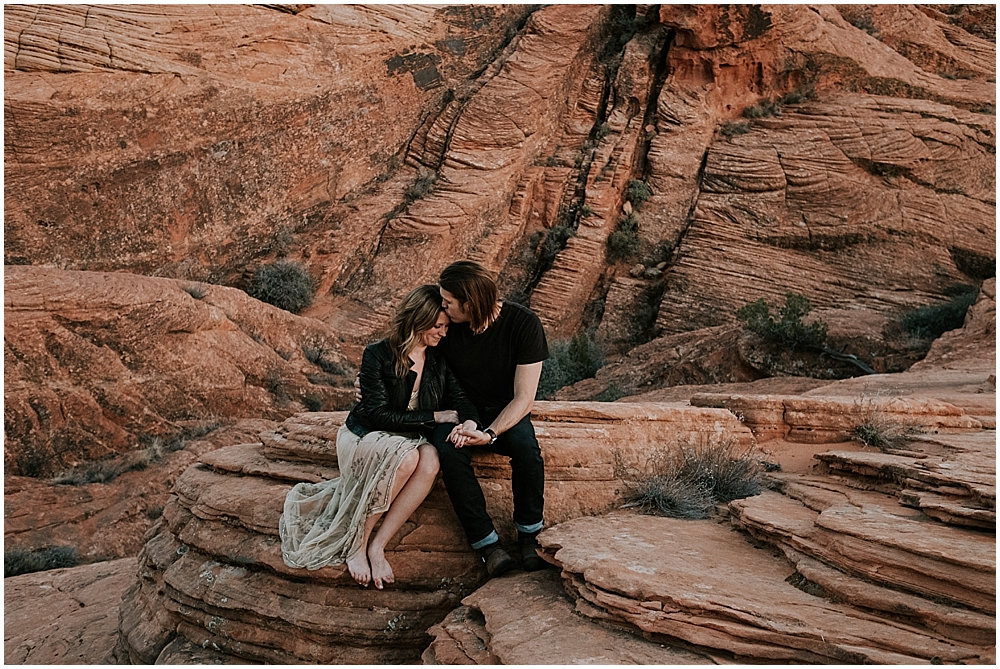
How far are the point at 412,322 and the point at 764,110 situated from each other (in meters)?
15.9

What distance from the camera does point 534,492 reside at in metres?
5.12

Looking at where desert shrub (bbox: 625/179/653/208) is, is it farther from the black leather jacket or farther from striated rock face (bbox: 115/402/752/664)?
the black leather jacket

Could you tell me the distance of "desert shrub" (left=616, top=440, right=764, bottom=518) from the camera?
Answer: 18.4 feet

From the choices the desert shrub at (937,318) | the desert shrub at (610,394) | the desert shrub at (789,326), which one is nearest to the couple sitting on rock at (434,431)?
the desert shrub at (610,394)

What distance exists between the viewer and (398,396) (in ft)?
17.1

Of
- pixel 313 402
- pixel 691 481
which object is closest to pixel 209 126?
pixel 313 402

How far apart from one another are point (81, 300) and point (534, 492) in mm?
9051

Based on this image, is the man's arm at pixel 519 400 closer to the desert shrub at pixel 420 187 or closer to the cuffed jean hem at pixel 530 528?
the cuffed jean hem at pixel 530 528

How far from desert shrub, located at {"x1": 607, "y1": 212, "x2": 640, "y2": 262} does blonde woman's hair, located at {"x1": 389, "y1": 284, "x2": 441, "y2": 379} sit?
523 inches

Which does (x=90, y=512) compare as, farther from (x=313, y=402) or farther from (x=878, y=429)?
(x=878, y=429)

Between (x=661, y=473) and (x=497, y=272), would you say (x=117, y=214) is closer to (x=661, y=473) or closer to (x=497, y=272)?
(x=497, y=272)

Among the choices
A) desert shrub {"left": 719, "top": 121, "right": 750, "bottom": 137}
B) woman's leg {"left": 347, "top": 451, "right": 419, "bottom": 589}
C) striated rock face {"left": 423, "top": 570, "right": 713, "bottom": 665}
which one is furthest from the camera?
desert shrub {"left": 719, "top": 121, "right": 750, "bottom": 137}

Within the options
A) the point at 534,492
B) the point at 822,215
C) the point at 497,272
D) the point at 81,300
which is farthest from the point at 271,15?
the point at 534,492

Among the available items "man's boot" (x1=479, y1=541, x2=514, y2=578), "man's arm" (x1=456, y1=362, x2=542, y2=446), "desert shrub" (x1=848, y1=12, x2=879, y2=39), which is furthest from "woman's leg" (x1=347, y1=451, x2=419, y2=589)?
"desert shrub" (x1=848, y1=12, x2=879, y2=39)
